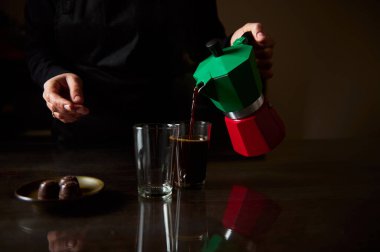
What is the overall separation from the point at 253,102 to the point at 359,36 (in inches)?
94.2

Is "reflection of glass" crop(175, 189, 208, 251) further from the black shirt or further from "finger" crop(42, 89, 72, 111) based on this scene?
the black shirt

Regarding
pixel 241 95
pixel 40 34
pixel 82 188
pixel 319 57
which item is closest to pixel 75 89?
pixel 82 188

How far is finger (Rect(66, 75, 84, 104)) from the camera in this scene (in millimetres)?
816

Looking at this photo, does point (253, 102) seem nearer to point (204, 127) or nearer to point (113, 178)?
point (204, 127)

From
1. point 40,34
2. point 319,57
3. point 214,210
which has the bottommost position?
point 319,57

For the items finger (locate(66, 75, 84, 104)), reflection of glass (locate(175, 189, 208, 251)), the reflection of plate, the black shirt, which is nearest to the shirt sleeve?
the black shirt

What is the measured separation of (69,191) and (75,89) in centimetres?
31

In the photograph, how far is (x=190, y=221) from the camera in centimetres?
56

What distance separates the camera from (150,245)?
18.7 inches

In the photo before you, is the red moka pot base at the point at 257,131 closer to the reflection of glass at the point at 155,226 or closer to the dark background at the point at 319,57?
the reflection of glass at the point at 155,226

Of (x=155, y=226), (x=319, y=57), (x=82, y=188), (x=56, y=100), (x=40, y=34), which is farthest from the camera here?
(x=319, y=57)

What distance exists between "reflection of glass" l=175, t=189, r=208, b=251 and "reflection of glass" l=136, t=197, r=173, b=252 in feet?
0.04

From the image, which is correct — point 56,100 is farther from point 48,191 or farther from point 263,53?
point 263,53

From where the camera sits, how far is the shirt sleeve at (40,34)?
120cm
